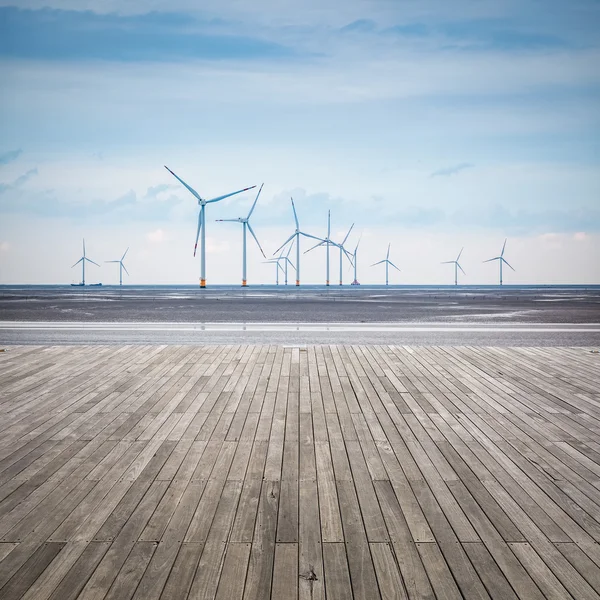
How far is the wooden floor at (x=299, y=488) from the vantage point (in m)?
3.07

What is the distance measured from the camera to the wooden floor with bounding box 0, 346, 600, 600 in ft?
10.1

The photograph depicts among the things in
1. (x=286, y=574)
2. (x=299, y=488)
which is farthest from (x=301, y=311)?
(x=286, y=574)

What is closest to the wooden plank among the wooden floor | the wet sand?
the wooden floor

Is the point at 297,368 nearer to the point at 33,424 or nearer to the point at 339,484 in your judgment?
the point at 33,424

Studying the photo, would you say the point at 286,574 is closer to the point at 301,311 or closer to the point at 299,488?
the point at 299,488

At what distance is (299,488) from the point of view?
4.29 m

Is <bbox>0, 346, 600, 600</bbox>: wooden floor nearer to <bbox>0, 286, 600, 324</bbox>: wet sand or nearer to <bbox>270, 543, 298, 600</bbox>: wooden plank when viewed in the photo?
<bbox>270, 543, 298, 600</bbox>: wooden plank

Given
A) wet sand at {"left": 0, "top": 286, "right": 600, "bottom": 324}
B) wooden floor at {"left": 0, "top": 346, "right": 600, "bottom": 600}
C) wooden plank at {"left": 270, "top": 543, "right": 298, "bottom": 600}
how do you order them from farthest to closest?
wet sand at {"left": 0, "top": 286, "right": 600, "bottom": 324}, wooden floor at {"left": 0, "top": 346, "right": 600, "bottom": 600}, wooden plank at {"left": 270, "top": 543, "right": 298, "bottom": 600}

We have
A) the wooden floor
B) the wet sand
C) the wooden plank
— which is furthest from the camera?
the wet sand

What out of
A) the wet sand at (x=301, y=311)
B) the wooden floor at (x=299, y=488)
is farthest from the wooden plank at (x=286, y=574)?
the wet sand at (x=301, y=311)

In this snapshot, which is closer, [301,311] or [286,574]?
[286,574]

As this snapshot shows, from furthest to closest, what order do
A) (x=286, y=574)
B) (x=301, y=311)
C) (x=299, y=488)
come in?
(x=301, y=311), (x=299, y=488), (x=286, y=574)

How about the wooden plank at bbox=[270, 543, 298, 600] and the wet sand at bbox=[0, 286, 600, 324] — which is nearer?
Result: the wooden plank at bbox=[270, 543, 298, 600]

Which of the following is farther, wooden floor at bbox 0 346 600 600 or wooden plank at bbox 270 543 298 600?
wooden floor at bbox 0 346 600 600
